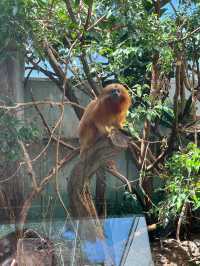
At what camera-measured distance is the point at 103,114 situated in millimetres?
4094

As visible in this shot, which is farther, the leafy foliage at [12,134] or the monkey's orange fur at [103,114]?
the monkey's orange fur at [103,114]

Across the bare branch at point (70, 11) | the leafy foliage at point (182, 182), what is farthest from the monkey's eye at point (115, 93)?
the leafy foliage at point (182, 182)

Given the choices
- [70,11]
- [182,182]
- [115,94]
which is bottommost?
[182,182]

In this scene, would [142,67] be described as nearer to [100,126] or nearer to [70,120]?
[70,120]

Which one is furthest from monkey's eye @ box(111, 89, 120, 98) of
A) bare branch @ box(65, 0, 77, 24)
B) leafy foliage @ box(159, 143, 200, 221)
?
leafy foliage @ box(159, 143, 200, 221)

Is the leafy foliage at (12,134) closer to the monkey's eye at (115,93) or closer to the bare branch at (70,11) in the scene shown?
the monkey's eye at (115,93)

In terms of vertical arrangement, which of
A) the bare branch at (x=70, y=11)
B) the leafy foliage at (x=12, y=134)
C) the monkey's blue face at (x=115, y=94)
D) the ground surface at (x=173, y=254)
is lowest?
the ground surface at (x=173, y=254)

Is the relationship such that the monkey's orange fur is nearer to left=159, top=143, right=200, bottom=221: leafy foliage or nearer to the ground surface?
left=159, top=143, right=200, bottom=221: leafy foliage

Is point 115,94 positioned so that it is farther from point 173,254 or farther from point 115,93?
point 173,254

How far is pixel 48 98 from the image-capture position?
5426 mm

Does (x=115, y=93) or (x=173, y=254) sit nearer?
(x=115, y=93)

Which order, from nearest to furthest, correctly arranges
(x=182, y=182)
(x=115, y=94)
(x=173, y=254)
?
(x=115, y=94) < (x=182, y=182) < (x=173, y=254)

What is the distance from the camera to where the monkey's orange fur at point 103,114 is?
4.07m

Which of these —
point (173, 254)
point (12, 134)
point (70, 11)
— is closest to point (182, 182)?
point (173, 254)
